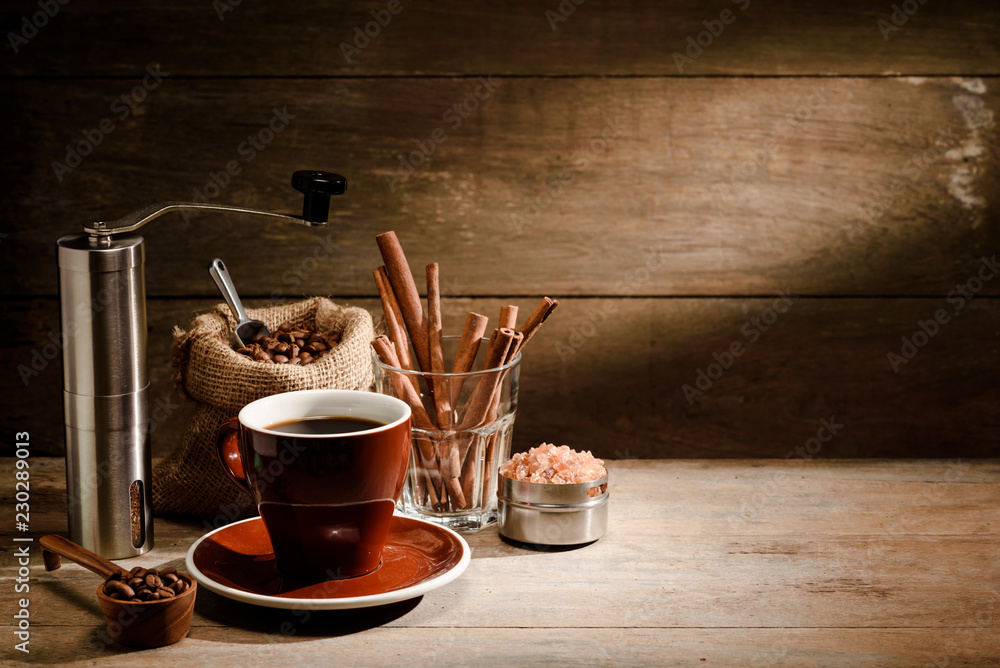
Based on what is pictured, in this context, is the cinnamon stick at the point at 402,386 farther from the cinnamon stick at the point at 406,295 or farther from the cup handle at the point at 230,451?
the cup handle at the point at 230,451

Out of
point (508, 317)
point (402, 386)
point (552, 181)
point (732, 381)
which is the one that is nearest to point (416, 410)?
point (402, 386)

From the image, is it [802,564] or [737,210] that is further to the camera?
[737,210]

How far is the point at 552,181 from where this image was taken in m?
1.26

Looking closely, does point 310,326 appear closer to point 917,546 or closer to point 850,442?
point 917,546

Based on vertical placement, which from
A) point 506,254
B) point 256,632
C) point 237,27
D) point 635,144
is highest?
point 237,27

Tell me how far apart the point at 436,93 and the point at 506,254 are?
23cm

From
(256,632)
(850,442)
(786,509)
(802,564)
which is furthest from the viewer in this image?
(850,442)

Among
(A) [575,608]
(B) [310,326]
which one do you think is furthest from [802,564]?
(B) [310,326]

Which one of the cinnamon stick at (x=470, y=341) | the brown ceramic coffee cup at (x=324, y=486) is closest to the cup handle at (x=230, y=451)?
the brown ceramic coffee cup at (x=324, y=486)

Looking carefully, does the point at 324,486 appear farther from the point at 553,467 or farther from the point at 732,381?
the point at 732,381

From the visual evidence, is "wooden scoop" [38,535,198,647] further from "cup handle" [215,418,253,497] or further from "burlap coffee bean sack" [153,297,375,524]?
"burlap coffee bean sack" [153,297,375,524]

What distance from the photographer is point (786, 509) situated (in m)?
0.99

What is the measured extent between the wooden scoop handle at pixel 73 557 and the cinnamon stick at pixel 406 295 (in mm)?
357

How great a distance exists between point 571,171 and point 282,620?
0.74 meters
